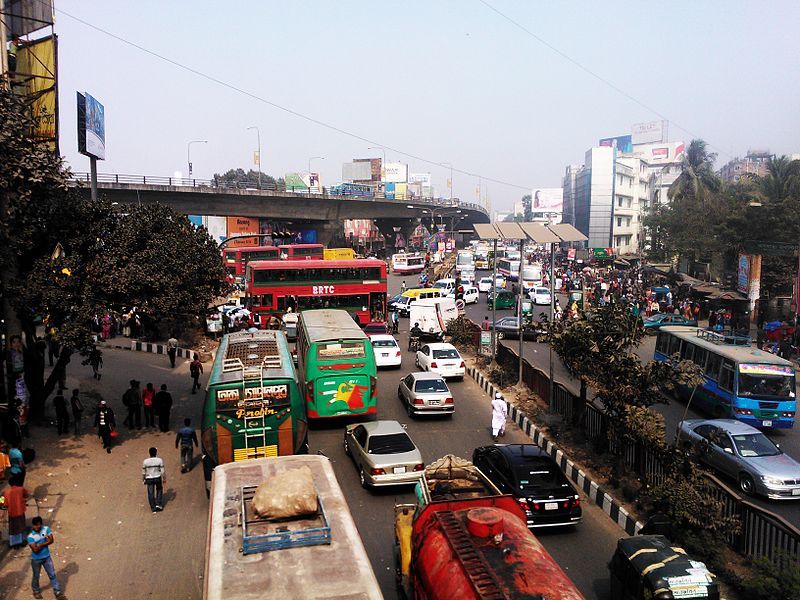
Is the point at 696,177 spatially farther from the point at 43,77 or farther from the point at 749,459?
the point at 43,77

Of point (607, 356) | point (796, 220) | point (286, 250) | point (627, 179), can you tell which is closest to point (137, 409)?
point (607, 356)

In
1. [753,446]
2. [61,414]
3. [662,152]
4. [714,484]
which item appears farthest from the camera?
[662,152]

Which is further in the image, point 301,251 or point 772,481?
point 301,251

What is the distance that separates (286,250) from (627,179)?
2609 inches

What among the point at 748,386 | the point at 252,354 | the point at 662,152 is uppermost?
the point at 662,152

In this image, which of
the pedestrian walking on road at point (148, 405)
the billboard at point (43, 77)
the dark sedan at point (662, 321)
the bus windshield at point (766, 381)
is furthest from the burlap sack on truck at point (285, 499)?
the dark sedan at point (662, 321)

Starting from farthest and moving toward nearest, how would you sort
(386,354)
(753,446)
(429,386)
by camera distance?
(386,354) < (429,386) < (753,446)

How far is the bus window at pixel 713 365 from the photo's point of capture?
21000 mm

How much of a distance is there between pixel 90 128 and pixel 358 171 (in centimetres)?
15569

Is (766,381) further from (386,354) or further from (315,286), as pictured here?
(315,286)

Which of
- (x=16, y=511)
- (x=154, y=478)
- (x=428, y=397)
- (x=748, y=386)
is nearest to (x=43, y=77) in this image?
(x=154, y=478)

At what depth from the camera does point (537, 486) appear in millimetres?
12484

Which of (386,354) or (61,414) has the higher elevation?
(386,354)

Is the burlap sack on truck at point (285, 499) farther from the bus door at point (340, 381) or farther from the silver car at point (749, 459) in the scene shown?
the bus door at point (340, 381)
